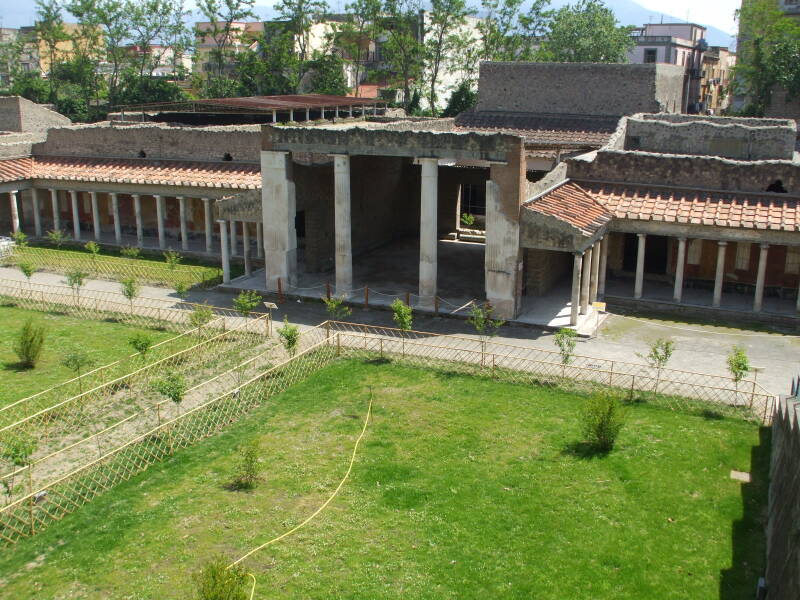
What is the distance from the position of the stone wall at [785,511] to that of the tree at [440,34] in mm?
58879

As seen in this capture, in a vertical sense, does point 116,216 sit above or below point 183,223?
above

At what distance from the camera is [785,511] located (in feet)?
48.9

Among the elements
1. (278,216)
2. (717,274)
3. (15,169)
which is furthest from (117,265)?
(717,274)

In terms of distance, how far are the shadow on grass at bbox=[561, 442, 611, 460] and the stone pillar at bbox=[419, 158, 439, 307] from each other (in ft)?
36.9

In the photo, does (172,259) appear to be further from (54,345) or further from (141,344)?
(141,344)

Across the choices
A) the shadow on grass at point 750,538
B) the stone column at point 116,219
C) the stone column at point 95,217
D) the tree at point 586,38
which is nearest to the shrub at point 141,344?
the shadow on grass at point 750,538

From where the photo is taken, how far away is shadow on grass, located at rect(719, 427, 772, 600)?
49.2 ft

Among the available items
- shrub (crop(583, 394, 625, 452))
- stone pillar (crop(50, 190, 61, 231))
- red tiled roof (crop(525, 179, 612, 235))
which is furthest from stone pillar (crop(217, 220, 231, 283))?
shrub (crop(583, 394, 625, 452))

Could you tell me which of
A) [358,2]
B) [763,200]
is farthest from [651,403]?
[358,2]

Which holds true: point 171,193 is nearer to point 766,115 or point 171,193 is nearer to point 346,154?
point 346,154

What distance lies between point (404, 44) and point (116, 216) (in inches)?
1598

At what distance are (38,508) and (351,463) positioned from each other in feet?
21.6

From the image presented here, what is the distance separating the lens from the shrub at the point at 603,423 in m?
19.7

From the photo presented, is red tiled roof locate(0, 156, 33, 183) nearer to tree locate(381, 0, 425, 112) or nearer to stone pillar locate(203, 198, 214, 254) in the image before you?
stone pillar locate(203, 198, 214, 254)
